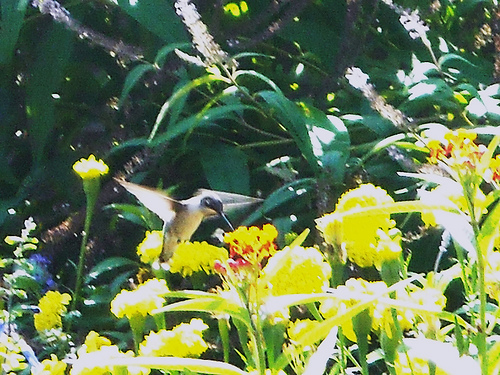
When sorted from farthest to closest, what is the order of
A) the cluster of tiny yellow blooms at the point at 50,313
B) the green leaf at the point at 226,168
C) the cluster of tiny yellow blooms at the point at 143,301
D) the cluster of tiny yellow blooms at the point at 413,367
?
the green leaf at the point at 226,168 → the cluster of tiny yellow blooms at the point at 50,313 → the cluster of tiny yellow blooms at the point at 143,301 → the cluster of tiny yellow blooms at the point at 413,367

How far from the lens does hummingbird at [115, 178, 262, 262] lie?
1349mm

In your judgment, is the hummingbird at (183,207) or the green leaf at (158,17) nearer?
the hummingbird at (183,207)

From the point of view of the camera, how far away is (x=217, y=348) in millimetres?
1221

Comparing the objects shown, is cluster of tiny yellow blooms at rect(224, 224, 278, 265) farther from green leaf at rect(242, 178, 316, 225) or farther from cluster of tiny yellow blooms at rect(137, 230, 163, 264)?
green leaf at rect(242, 178, 316, 225)

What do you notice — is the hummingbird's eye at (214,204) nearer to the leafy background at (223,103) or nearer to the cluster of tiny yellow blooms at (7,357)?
the leafy background at (223,103)

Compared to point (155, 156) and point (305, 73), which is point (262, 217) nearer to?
point (155, 156)

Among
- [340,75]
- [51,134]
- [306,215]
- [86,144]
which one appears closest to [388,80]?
[340,75]

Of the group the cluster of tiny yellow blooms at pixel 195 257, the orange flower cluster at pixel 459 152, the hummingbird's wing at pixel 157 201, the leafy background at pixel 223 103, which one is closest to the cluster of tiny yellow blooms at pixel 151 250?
the cluster of tiny yellow blooms at pixel 195 257

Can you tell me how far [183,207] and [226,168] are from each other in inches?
7.8

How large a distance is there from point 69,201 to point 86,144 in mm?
137

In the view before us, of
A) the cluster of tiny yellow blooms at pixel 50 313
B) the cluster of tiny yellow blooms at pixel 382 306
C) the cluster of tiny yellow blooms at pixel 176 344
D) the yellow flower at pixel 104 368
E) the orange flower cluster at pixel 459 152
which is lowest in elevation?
the cluster of tiny yellow blooms at pixel 50 313

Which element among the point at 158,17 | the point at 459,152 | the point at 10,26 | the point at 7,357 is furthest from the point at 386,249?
the point at 10,26

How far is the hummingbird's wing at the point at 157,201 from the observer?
133 cm

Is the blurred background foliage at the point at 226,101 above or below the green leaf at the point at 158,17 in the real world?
below
